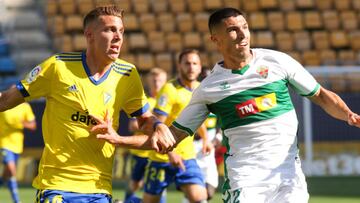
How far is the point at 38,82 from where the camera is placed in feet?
22.7

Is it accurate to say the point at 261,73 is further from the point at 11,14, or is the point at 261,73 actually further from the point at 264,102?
the point at 11,14

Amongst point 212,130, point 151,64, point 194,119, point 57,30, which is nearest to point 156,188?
point 212,130

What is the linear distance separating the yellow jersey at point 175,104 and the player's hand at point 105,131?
468 centimetres

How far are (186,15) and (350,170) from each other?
7288 mm

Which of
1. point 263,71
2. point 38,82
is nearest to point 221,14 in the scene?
point 263,71

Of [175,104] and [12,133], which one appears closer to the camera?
[175,104]

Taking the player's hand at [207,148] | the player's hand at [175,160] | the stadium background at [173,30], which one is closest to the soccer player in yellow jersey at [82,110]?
the player's hand at [175,160]

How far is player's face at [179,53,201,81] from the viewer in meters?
11.4

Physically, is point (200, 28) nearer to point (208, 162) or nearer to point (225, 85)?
point (208, 162)

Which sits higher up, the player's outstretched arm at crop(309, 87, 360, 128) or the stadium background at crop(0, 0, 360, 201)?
the player's outstretched arm at crop(309, 87, 360, 128)

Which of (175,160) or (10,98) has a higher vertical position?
(10,98)

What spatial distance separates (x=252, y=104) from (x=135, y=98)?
889 mm

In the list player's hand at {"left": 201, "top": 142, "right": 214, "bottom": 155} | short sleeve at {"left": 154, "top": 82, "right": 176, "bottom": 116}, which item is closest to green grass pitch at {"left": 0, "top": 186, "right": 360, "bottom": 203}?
player's hand at {"left": 201, "top": 142, "right": 214, "bottom": 155}

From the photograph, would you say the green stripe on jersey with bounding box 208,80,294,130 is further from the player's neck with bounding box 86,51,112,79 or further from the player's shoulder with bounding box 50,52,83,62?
the player's shoulder with bounding box 50,52,83,62
